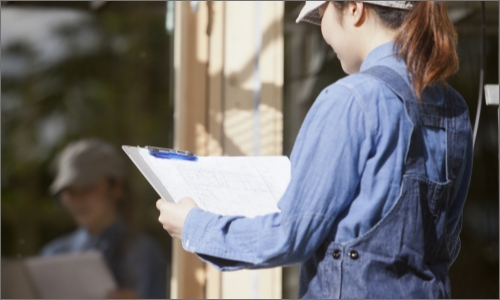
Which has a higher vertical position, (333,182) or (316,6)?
(316,6)

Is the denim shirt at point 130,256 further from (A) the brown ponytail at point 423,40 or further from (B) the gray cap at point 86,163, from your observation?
(A) the brown ponytail at point 423,40

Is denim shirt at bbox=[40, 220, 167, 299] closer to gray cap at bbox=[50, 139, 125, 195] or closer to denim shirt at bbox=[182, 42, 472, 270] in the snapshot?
gray cap at bbox=[50, 139, 125, 195]

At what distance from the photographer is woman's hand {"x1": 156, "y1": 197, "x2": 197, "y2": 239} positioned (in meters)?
1.13

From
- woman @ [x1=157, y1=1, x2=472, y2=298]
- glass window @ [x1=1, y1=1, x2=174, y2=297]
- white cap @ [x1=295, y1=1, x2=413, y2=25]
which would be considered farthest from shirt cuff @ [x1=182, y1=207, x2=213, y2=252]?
glass window @ [x1=1, y1=1, x2=174, y2=297]

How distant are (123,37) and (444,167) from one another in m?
2.00

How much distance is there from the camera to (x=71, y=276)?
2.64m

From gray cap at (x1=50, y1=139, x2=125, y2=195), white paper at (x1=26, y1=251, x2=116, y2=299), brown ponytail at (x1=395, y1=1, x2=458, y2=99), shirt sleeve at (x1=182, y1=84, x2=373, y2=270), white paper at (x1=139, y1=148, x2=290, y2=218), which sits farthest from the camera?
gray cap at (x1=50, y1=139, x2=125, y2=195)

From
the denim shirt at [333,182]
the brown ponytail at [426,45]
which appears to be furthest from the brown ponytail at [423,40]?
the denim shirt at [333,182]

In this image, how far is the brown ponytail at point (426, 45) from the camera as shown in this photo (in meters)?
1.11

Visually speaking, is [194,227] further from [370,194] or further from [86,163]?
[86,163]

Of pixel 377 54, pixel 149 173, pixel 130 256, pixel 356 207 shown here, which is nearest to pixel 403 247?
pixel 356 207

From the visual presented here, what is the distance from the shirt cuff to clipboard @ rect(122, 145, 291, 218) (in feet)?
0.29

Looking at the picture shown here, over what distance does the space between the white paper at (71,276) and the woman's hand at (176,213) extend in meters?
1.62

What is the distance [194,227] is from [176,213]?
67 mm
